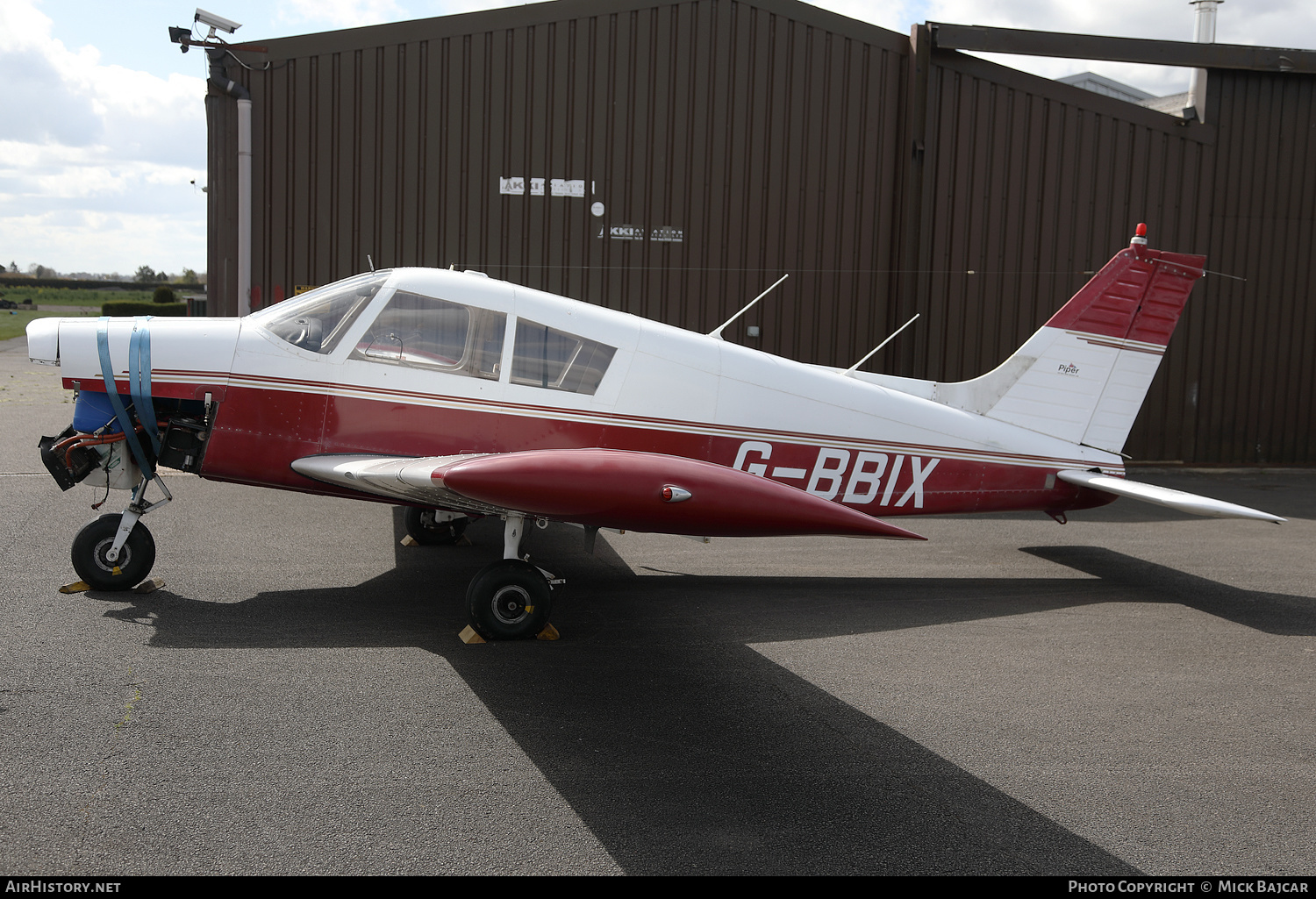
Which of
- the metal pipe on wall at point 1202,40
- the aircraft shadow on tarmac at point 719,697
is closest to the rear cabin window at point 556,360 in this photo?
the aircraft shadow on tarmac at point 719,697

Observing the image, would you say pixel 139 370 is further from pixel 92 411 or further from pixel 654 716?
pixel 654 716

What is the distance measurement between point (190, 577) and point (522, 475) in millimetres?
3187

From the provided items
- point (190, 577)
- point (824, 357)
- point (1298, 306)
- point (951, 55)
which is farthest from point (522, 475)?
point (1298, 306)

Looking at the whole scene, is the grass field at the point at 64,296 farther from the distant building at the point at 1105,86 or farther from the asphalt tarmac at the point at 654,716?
the asphalt tarmac at the point at 654,716

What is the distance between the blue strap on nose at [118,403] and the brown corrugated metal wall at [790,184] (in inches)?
222

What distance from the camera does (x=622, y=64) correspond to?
11.4 m

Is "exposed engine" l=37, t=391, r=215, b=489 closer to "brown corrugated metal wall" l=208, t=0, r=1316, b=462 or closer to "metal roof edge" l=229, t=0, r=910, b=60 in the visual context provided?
"brown corrugated metal wall" l=208, t=0, r=1316, b=462

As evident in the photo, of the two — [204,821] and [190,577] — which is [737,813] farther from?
[190,577]

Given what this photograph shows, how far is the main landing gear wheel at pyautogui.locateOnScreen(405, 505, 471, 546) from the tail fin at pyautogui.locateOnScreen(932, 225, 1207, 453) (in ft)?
12.5

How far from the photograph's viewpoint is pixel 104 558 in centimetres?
578

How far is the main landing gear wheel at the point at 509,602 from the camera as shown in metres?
5.34

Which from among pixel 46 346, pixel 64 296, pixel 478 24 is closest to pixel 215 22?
pixel 478 24

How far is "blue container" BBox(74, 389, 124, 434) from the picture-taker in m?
5.62

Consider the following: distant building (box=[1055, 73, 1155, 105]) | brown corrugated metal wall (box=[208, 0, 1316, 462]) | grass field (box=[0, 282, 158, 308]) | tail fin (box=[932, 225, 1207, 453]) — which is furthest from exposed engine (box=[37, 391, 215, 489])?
grass field (box=[0, 282, 158, 308])
